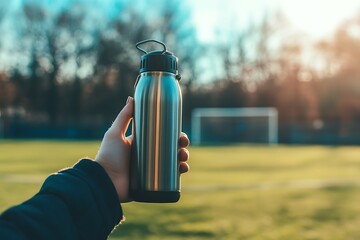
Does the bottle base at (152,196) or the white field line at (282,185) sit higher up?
the bottle base at (152,196)

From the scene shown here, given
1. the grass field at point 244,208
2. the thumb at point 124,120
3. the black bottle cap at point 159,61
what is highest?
the black bottle cap at point 159,61

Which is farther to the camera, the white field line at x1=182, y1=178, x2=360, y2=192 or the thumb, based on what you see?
the white field line at x1=182, y1=178, x2=360, y2=192

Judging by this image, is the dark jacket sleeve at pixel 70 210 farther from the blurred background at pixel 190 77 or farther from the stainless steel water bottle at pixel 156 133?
the blurred background at pixel 190 77

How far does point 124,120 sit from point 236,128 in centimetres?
3844

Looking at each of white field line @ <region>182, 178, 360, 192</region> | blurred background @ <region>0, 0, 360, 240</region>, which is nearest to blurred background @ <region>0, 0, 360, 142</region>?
blurred background @ <region>0, 0, 360, 240</region>

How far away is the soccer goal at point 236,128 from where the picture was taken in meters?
40.2

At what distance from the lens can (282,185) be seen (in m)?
11.2

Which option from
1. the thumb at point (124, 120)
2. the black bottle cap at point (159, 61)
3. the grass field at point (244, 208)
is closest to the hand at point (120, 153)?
the thumb at point (124, 120)

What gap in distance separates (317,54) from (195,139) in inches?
562

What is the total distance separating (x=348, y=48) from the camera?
154 ft

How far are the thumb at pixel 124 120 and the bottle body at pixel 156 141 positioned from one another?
7 cm

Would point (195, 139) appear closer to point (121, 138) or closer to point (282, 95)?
point (282, 95)

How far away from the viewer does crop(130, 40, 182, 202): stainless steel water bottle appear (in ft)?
7.68

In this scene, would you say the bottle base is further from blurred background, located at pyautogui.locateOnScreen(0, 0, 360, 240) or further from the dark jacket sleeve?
blurred background, located at pyautogui.locateOnScreen(0, 0, 360, 240)
